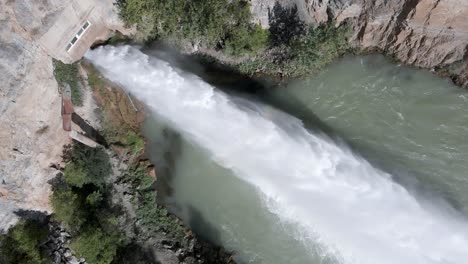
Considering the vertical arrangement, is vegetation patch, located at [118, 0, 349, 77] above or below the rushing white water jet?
above

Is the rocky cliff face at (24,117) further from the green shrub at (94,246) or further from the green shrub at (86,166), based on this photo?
the green shrub at (94,246)

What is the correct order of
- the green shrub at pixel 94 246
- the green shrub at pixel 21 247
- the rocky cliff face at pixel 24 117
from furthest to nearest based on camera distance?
the green shrub at pixel 94 246 < the green shrub at pixel 21 247 < the rocky cliff face at pixel 24 117

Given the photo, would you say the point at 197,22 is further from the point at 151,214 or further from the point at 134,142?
the point at 151,214

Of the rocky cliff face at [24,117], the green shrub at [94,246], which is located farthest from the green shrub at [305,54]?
the green shrub at [94,246]

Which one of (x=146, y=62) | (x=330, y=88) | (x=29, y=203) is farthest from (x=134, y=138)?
(x=330, y=88)

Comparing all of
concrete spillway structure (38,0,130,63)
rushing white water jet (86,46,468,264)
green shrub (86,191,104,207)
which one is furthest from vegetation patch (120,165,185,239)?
concrete spillway structure (38,0,130,63)

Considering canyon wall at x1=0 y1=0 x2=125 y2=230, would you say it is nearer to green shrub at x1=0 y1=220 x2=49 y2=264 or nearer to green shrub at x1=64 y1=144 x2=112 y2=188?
green shrub at x1=0 y1=220 x2=49 y2=264

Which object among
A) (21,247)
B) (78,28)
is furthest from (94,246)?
(78,28)
